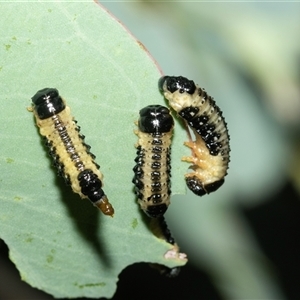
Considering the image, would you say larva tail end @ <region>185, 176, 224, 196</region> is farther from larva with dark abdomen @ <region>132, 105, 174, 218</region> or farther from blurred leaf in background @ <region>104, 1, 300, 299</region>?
blurred leaf in background @ <region>104, 1, 300, 299</region>

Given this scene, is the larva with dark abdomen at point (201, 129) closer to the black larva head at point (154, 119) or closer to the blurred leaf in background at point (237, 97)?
the black larva head at point (154, 119)

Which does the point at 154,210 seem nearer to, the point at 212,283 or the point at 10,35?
the point at 10,35

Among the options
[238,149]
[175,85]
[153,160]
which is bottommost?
[238,149]

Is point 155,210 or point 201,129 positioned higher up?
point 201,129

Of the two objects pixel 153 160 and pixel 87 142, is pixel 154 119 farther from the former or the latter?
pixel 87 142

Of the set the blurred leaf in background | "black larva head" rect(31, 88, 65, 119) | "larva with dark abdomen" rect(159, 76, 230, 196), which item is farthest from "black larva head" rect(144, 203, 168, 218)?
the blurred leaf in background

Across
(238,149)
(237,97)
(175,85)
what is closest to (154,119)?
(175,85)

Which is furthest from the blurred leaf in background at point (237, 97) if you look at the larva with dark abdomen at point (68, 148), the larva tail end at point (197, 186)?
the larva with dark abdomen at point (68, 148)
